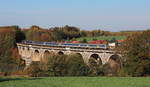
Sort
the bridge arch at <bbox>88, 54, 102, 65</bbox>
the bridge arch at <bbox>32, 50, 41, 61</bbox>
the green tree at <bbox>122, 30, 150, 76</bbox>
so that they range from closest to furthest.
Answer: the green tree at <bbox>122, 30, 150, 76</bbox>, the bridge arch at <bbox>88, 54, 102, 65</bbox>, the bridge arch at <bbox>32, 50, 41, 61</bbox>

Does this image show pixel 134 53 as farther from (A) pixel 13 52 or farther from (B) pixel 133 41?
(A) pixel 13 52

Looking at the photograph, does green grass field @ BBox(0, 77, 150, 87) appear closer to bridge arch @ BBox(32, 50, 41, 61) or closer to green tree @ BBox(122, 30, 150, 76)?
green tree @ BBox(122, 30, 150, 76)

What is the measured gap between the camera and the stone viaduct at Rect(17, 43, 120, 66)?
181 ft

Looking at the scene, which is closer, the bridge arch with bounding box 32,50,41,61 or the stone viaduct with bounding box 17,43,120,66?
the stone viaduct with bounding box 17,43,120,66

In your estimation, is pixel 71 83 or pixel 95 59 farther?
pixel 95 59

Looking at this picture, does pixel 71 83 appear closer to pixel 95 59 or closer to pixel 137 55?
pixel 137 55

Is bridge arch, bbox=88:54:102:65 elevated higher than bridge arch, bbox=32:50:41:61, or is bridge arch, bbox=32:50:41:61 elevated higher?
bridge arch, bbox=88:54:102:65

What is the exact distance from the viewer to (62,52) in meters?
68.6

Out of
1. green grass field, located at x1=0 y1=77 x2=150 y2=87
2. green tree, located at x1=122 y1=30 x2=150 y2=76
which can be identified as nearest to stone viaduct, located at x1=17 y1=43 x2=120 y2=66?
green tree, located at x1=122 y1=30 x2=150 y2=76

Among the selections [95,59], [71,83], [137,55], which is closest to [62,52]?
[95,59]

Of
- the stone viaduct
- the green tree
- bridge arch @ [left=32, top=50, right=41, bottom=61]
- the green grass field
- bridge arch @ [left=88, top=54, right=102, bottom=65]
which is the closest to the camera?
the green grass field

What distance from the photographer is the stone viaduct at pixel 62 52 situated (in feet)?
181

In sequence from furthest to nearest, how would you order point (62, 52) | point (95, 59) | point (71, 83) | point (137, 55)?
point (62, 52) < point (95, 59) < point (137, 55) < point (71, 83)

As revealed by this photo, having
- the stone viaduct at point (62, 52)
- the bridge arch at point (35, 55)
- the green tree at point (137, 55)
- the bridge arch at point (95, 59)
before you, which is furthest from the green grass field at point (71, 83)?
the bridge arch at point (35, 55)
